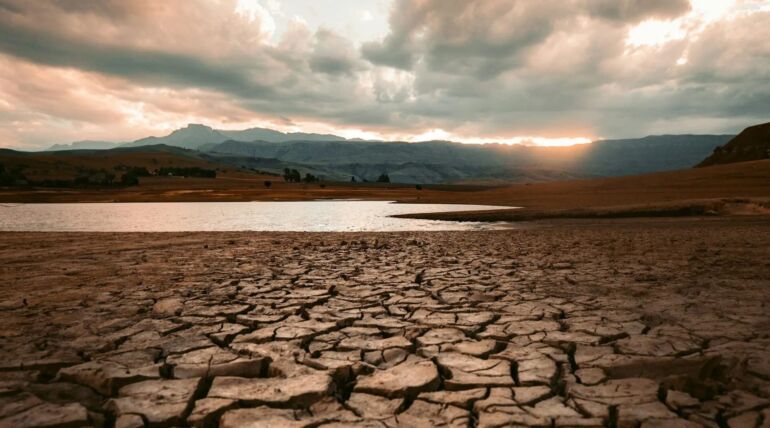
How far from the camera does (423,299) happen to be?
557 centimetres

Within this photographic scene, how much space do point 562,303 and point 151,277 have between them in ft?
20.7

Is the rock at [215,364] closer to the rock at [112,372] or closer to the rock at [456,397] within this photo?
the rock at [112,372]

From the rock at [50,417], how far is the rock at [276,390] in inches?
28.4

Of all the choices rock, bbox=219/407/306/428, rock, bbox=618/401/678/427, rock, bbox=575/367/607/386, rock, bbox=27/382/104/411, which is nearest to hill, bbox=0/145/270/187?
rock, bbox=27/382/104/411

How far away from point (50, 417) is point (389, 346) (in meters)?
2.35

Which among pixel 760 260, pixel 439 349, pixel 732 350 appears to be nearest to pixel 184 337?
pixel 439 349

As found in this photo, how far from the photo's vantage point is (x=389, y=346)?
383 cm

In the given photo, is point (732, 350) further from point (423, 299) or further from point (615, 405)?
point (423, 299)

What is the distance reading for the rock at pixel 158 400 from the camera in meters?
2.64

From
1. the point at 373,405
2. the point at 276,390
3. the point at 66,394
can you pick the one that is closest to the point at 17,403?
the point at 66,394

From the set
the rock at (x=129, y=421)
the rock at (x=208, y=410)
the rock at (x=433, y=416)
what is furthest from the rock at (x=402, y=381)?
the rock at (x=129, y=421)

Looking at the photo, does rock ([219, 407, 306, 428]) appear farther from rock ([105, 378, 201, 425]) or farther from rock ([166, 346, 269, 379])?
rock ([166, 346, 269, 379])

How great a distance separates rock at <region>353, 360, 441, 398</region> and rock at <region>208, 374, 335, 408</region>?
0.26 m

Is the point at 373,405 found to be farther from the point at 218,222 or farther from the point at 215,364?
the point at 218,222
